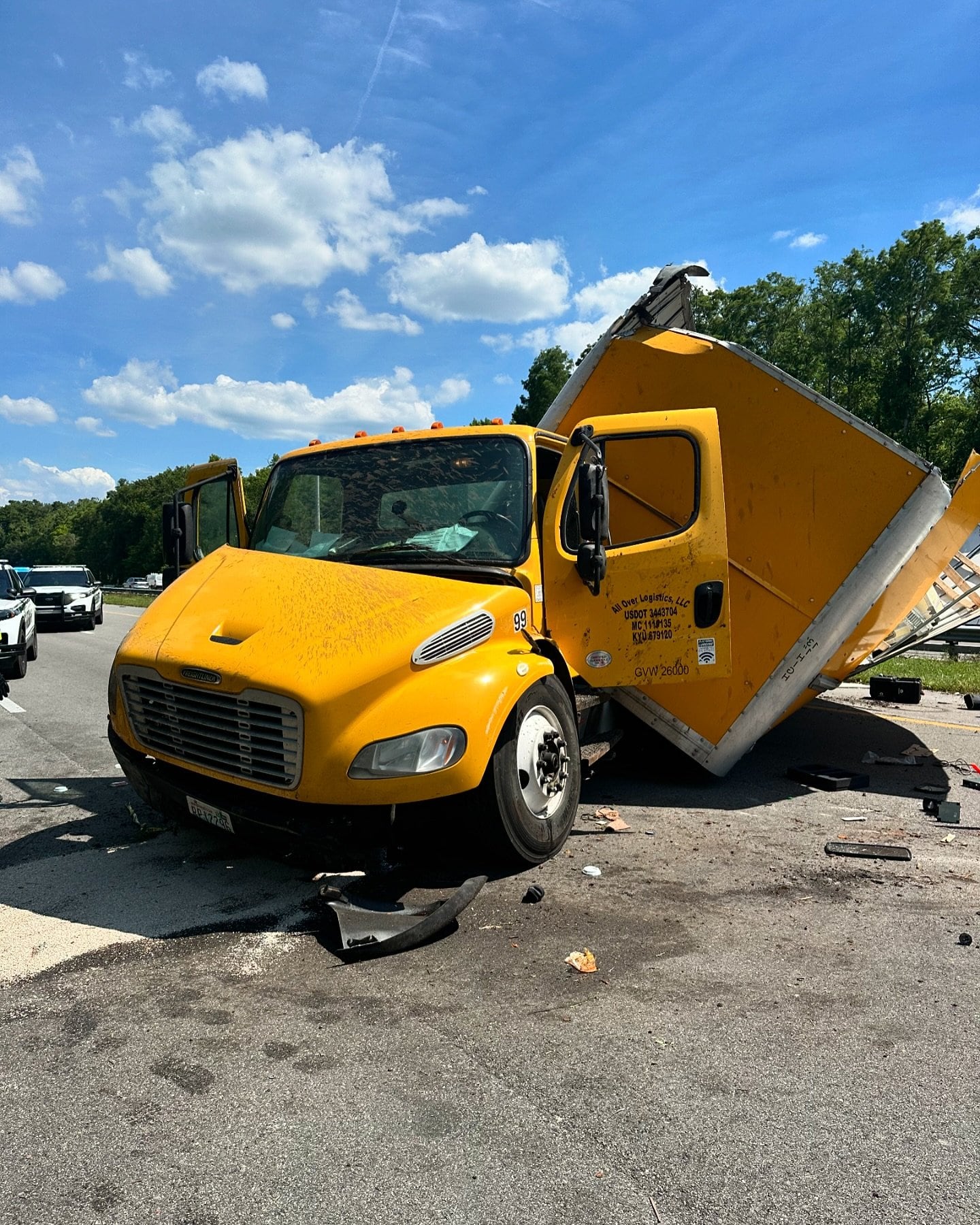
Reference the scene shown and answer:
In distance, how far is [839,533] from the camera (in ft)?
18.0

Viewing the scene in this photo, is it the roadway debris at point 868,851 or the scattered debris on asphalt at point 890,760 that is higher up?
the scattered debris on asphalt at point 890,760

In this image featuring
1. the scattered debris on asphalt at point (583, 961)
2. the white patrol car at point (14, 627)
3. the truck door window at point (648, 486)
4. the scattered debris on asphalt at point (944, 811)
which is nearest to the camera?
the scattered debris on asphalt at point (583, 961)

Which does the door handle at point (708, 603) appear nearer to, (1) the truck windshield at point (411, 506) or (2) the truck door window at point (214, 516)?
(1) the truck windshield at point (411, 506)

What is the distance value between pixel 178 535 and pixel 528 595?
2.46 meters

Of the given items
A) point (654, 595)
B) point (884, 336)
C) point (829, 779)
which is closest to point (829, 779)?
point (829, 779)

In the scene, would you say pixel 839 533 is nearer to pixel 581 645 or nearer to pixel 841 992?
pixel 581 645

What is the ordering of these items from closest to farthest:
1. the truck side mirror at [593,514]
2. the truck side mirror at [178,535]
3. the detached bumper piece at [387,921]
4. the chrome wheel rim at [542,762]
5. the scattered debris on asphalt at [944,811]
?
the detached bumper piece at [387,921]
the chrome wheel rim at [542,762]
the truck side mirror at [593,514]
the scattered debris on asphalt at [944,811]
the truck side mirror at [178,535]

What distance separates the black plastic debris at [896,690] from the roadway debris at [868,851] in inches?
236

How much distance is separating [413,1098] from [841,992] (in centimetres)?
161

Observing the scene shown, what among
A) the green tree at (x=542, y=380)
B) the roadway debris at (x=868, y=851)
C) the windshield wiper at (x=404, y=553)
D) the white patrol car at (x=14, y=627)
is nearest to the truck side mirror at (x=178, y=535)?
the windshield wiper at (x=404, y=553)

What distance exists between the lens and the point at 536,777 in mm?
4184

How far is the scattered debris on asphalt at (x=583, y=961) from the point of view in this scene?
129 inches

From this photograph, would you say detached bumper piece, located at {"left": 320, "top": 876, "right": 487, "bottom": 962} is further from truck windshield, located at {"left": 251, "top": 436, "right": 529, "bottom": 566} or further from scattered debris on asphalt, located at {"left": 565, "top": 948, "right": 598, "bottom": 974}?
truck windshield, located at {"left": 251, "top": 436, "right": 529, "bottom": 566}

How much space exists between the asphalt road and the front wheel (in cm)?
23
